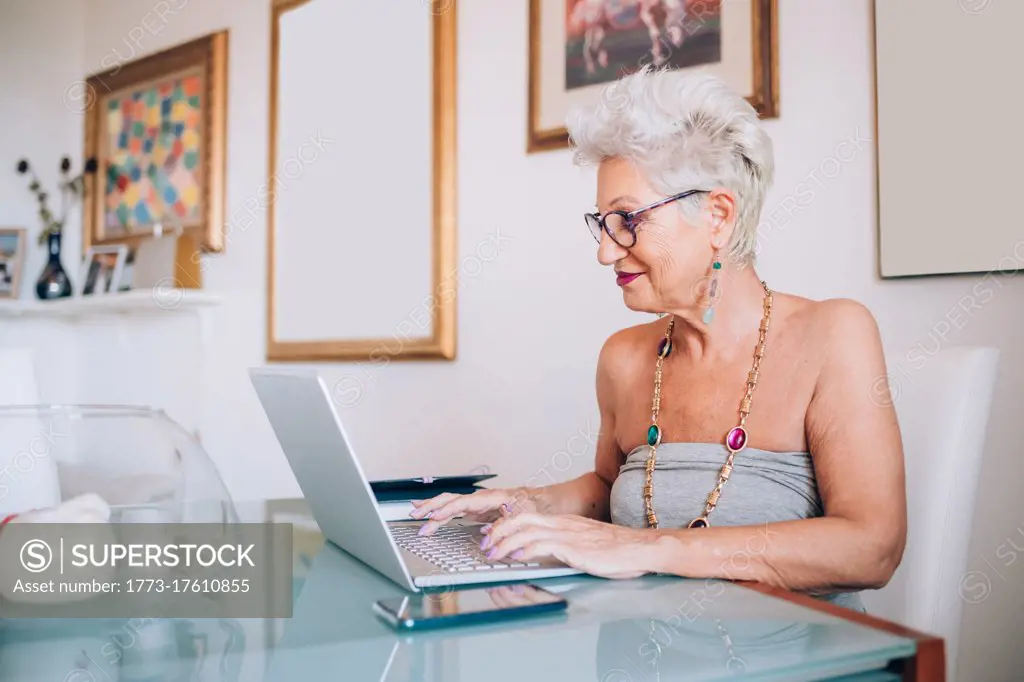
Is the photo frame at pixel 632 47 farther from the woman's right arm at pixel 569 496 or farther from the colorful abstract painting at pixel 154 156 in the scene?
the colorful abstract painting at pixel 154 156

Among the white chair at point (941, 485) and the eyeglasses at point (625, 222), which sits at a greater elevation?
the eyeglasses at point (625, 222)

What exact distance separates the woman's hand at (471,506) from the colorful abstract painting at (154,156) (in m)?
2.74

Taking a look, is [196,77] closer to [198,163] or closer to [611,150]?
[198,163]

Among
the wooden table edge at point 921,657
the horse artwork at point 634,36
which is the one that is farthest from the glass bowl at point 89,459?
the horse artwork at point 634,36

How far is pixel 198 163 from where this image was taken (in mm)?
3750

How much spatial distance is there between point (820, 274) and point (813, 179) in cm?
21

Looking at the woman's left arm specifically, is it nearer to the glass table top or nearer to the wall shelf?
the glass table top

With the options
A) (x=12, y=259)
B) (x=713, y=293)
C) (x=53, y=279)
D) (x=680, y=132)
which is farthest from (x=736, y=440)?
(x=12, y=259)

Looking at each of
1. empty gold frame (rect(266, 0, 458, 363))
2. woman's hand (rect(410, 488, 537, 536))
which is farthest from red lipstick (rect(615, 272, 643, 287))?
empty gold frame (rect(266, 0, 458, 363))

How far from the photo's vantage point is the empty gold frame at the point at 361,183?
2.77 m

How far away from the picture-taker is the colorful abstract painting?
3.78 m

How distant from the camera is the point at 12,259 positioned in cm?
419

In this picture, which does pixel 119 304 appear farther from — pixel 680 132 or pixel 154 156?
pixel 680 132

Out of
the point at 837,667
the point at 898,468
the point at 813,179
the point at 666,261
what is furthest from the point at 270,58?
the point at 837,667
